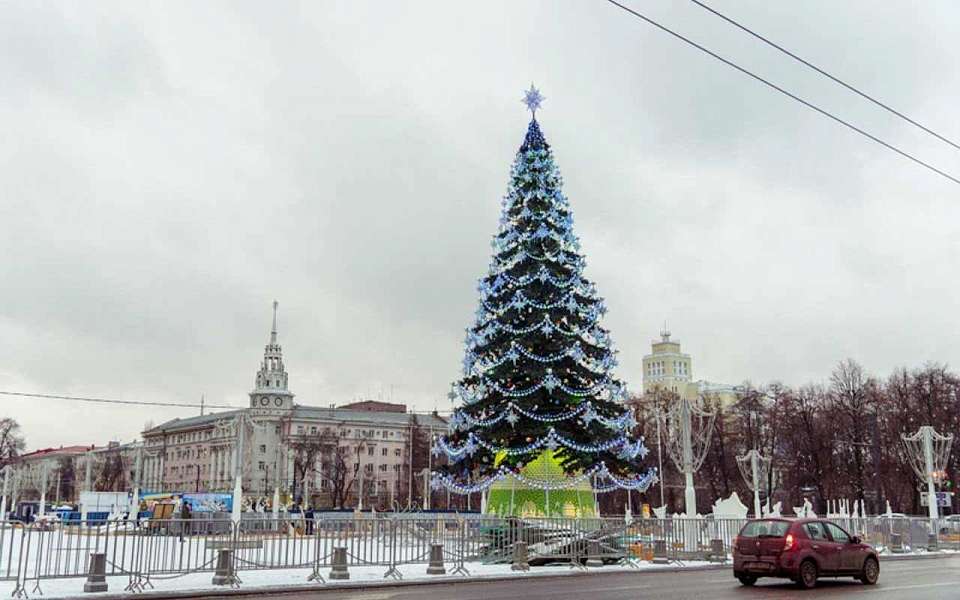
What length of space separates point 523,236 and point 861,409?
4688cm

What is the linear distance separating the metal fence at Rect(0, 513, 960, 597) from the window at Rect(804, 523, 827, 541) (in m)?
7.06

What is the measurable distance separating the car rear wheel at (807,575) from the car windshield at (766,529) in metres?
0.76

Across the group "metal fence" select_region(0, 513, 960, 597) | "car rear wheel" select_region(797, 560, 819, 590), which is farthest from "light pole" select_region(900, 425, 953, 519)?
"car rear wheel" select_region(797, 560, 819, 590)

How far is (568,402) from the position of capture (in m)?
32.2

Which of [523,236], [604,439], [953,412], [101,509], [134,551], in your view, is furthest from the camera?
[101,509]

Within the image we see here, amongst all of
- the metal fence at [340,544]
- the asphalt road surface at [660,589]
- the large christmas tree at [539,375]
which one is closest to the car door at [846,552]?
the asphalt road surface at [660,589]

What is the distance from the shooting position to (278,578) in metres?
20.8

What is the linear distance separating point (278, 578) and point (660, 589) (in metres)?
9.01

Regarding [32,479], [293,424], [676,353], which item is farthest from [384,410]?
[32,479]

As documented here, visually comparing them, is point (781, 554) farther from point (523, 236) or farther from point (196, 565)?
point (523, 236)

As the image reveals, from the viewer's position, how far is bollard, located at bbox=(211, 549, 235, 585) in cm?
1948

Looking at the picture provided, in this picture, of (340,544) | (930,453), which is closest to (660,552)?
(340,544)

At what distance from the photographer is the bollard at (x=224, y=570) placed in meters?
19.5

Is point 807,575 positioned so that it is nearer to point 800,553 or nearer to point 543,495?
point 800,553
